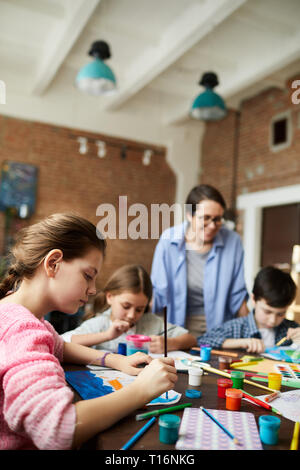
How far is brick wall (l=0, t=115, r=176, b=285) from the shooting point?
6.03 meters

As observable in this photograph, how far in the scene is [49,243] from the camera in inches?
45.2

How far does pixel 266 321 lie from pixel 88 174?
4.75 meters

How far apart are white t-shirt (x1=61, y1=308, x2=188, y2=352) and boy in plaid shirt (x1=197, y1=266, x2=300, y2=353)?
20 cm

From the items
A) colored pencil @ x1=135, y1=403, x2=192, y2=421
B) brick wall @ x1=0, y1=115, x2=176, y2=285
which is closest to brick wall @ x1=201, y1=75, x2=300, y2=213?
brick wall @ x1=0, y1=115, x2=176, y2=285

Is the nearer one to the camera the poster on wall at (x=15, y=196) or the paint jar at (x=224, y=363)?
the paint jar at (x=224, y=363)

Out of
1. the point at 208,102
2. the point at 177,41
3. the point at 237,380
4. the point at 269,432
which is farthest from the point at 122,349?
the point at 177,41

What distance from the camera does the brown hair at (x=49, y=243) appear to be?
115cm

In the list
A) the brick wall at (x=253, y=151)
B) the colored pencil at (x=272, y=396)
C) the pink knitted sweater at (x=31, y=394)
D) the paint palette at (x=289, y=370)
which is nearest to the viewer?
the pink knitted sweater at (x=31, y=394)

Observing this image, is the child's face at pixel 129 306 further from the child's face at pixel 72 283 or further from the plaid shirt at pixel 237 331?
the child's face at pixel 72 283

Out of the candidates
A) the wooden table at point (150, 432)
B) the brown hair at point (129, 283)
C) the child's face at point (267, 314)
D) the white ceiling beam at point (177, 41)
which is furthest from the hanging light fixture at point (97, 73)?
the wooden table at point (150, 432)

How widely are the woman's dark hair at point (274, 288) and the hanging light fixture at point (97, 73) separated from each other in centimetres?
270

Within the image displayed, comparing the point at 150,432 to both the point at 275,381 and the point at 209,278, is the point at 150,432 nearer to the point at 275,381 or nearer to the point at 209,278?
the point at 275,381

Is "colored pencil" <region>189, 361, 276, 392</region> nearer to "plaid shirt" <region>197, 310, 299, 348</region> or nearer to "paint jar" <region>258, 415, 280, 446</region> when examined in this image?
"paint jar" <region>258, 415, 280, 446</region>

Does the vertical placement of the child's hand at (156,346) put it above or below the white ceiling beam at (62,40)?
below
